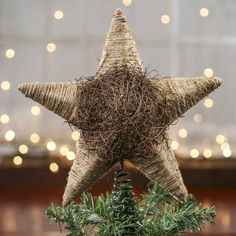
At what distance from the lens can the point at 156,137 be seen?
2.65 feet

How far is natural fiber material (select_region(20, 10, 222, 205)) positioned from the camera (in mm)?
795

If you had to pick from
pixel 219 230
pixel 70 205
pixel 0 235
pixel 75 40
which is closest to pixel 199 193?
pixel 219 230

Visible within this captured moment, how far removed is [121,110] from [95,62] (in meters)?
2.33

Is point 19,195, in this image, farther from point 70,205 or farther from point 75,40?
point 70,205

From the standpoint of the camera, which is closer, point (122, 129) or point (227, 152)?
point (122, 129)

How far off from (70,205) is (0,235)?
1.38 metres

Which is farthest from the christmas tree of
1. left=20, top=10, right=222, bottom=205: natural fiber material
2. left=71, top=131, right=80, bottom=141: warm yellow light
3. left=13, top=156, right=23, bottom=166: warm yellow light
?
left=13, top=156, right=23, bottom=166: warm yellow light

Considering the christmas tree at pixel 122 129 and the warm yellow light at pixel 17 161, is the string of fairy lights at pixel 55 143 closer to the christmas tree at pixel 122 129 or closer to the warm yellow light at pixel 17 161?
the warm yellow light at pixel 17 161

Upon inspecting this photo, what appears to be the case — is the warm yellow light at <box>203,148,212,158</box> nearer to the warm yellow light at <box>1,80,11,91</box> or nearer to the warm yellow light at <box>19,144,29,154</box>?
the warm yellow light at <box>19,144,29,154</box>

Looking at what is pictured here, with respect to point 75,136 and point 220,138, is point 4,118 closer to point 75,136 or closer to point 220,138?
point 75,136

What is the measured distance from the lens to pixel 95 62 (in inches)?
122

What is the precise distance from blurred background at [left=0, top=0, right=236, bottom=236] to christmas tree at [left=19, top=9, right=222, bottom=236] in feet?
7.31

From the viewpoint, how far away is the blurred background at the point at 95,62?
10.1ft

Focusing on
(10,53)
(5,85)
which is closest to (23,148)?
(5,85)
